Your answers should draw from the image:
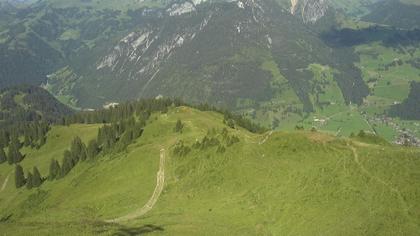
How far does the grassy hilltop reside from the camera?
344 ft

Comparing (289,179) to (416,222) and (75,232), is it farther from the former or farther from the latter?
(75,232)

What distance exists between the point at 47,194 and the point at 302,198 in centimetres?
11806

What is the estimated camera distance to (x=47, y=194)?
196875 millimetres

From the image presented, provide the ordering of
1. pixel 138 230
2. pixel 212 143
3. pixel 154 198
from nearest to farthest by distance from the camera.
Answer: pixel 138 230, pixel 154 198, pixel 212 143

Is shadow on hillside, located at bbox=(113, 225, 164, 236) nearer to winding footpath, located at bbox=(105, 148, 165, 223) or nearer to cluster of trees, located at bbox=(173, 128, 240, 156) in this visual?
winding footpath, located at bbox=(105, 148, 165, 223)

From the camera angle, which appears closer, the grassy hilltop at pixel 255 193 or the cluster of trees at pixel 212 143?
the grassy hilltop at pixel 255 193

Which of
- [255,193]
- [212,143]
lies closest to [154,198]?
[212,143]

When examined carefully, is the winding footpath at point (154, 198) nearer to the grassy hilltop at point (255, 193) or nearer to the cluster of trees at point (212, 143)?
the grassy hilltop at point (255, 193)

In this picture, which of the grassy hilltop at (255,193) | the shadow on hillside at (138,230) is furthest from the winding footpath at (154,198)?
the shadow on hillside at (138,230)

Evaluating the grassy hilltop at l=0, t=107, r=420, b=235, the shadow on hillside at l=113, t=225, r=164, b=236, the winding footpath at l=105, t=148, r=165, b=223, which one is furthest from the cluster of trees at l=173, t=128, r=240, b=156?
the shadow on hillside at l=113, t=225, r=164, b=236

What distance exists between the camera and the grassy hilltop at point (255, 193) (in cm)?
10488

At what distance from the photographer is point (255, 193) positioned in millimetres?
127500

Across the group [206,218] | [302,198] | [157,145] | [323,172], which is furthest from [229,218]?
[157,145]

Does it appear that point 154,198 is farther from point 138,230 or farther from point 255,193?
point 138,230
